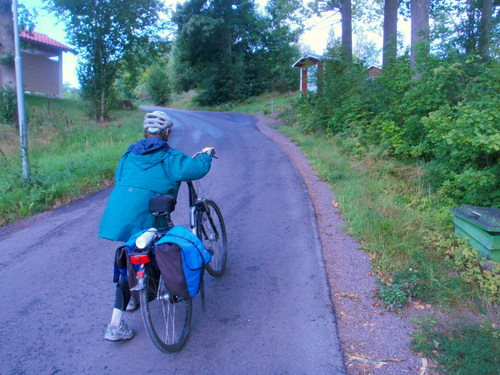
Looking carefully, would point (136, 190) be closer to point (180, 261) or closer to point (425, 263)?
point (180, 261)

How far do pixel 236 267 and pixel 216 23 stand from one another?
36.5m

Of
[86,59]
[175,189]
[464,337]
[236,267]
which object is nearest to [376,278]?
[464,337]

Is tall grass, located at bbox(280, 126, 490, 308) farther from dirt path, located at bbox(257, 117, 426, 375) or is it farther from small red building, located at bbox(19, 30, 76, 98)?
small red building, located at bbox(19, 30, 76, 98)

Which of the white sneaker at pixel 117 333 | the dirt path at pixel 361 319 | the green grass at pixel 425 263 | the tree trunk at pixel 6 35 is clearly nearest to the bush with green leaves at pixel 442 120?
the green grass at pixel 425 263

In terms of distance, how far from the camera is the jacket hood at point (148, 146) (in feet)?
11.1

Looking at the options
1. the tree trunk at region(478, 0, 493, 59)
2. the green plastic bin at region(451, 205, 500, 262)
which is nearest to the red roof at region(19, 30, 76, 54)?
the tree trunk at region(478, 0, 493, 59)

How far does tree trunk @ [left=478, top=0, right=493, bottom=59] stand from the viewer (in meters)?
11.7

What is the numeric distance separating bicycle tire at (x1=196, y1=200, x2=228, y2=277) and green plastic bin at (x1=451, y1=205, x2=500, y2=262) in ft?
9.80

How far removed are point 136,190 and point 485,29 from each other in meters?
14.5

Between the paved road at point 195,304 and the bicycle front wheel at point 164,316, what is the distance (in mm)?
126

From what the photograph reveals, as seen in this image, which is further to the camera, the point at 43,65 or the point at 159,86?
the point at 159,86

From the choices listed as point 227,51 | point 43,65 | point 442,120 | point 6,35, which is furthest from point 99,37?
point 227,51

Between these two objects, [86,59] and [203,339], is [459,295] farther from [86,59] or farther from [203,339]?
[86,59]

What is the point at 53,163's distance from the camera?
997 cm
